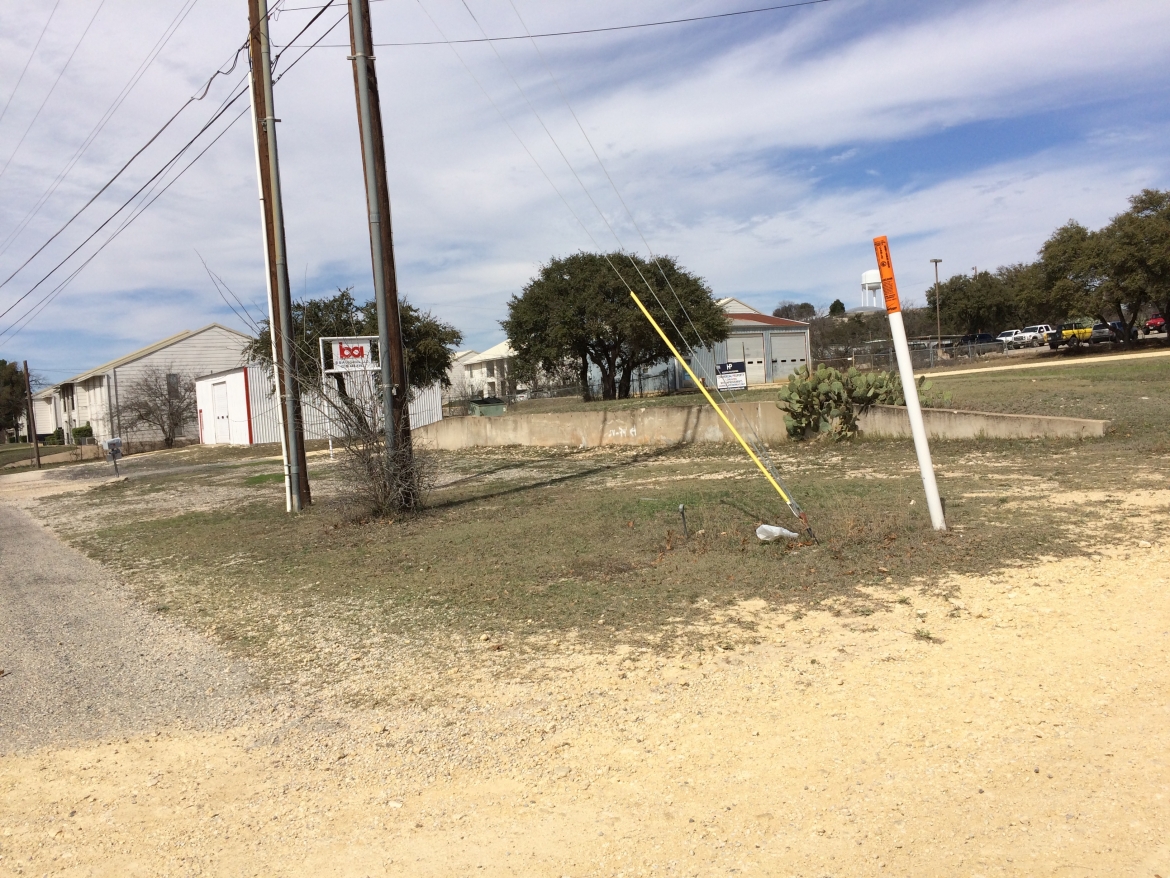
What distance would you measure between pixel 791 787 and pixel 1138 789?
132cm

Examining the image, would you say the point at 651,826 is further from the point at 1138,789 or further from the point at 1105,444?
the point at 1105,444

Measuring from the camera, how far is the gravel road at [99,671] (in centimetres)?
520

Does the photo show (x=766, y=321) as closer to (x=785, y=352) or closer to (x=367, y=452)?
(x=785, y=352)

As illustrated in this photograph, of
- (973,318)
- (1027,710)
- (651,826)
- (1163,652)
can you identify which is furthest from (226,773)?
(973,318)

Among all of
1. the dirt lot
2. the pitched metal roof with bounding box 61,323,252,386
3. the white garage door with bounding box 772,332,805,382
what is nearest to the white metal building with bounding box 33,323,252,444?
the pitched metal roof with bounding box 61,323,252,386

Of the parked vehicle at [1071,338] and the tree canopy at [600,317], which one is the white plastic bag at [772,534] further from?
the parked vehicle at [1071,338]

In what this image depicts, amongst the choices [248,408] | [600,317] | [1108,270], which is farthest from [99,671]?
[1108,270]

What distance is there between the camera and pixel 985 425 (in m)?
13.7

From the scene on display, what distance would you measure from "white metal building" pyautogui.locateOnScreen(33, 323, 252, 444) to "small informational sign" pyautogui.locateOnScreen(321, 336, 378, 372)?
44389 millimetres

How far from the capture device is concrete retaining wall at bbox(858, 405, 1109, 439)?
1288 cm

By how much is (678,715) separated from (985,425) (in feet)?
35.3

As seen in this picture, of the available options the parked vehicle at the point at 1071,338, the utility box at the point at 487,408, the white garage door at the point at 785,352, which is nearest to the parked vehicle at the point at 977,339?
the parked vehicle at the point at 1071,338

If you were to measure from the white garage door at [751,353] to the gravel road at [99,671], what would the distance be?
45.9 meters

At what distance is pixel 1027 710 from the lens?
4.34 metres
